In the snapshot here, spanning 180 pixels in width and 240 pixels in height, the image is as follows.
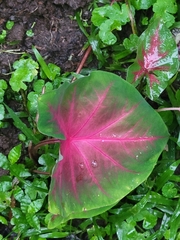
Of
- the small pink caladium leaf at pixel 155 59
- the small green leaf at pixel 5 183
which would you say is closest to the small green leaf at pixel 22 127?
the small green leaf at pixel 5 183

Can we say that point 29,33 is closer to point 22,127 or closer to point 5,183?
point 22,127

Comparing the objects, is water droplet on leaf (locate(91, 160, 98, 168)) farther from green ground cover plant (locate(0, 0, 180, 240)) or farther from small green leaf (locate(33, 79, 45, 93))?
small green leaf (locate(33, 79, 45, 93))

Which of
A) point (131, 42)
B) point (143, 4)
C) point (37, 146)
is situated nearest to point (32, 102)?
point (37, 146)

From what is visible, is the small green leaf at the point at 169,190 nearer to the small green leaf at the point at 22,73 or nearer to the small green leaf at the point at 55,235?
the small green leaf at the point at 55,235

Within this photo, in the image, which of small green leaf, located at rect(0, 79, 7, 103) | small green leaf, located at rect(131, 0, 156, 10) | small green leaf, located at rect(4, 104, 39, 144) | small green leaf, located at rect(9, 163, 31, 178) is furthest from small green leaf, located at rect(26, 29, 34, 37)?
small green leaf, located at rect(9, 163, 31, 178)

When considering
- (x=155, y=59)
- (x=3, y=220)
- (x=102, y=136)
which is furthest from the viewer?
(x=3, y=220)

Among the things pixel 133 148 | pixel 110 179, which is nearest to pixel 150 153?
pixel 133 148
